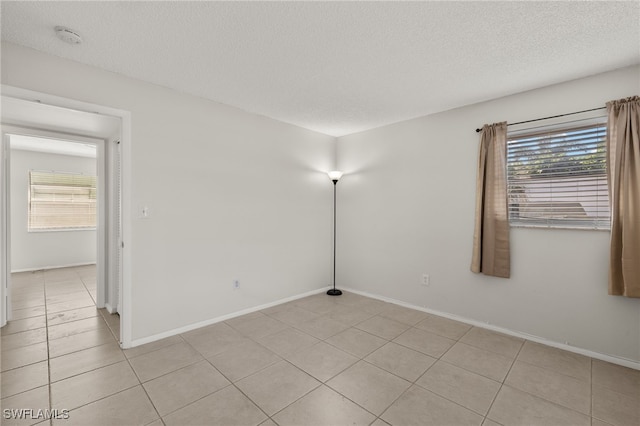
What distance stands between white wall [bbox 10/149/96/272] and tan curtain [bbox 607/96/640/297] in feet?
29.2

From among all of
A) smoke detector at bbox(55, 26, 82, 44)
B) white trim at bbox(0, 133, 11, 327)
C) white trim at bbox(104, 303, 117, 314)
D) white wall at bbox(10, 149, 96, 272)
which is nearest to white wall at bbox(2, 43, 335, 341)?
smoke detector at bbox(55, 26, 82, 44)

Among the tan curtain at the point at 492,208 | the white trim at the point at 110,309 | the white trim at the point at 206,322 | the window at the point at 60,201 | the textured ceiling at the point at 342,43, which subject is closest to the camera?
the textured ceiling at the point at 342,43

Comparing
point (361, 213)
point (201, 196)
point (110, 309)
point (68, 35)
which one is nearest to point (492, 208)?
point (361, 213)

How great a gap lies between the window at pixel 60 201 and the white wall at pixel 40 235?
0.39 feet

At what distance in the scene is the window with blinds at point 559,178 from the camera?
2.59 meters

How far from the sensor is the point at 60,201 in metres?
6.28

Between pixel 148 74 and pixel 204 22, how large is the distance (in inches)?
43.7

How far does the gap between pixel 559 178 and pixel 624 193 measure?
48cm

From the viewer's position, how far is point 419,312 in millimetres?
3703

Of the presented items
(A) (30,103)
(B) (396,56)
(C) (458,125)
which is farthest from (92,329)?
(C) (458,125)

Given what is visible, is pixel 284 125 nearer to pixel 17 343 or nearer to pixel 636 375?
pixel 17 343

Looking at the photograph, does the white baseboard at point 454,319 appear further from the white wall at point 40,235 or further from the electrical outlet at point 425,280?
the white wall at point 40,235

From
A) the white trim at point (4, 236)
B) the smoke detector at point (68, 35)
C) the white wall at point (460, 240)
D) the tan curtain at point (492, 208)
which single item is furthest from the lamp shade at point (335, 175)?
the white trim at point (4, 236)

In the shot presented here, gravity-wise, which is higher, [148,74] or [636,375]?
[148,74]
